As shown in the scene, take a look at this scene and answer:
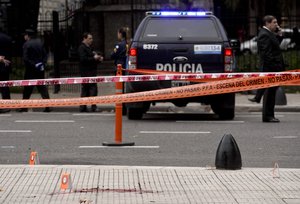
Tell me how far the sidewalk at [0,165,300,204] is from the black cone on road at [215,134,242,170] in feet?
0.36

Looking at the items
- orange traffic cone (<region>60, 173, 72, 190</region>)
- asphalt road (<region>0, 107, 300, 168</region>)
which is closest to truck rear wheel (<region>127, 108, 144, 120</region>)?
asphalt road (<region>0, 107, 300, 168</region>)

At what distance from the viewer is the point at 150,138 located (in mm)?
13656

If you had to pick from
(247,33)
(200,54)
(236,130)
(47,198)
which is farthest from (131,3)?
(47,198)

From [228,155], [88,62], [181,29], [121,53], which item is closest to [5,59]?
[88,62]

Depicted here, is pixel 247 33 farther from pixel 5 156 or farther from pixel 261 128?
pixel 5 156

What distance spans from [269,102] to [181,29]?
2.24 m

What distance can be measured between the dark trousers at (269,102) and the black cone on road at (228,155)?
5.91 metres

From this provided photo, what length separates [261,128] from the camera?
14977mm

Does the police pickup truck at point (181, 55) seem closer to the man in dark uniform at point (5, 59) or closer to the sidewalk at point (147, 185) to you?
the man in dark uniform at point (5, 59)

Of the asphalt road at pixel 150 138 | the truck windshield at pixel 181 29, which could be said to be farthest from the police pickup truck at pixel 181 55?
the asphalt road at pixel 150 138

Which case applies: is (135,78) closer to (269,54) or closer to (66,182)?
(269,54)

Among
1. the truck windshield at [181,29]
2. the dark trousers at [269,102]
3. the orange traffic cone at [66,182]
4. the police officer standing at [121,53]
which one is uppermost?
the truck windshield at [181,29]

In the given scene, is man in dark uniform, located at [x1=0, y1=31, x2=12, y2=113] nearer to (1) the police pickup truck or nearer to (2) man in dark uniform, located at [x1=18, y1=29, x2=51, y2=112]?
(2) man in dark uniform, located at [x1=18, y1=29, x2=51, y2=112]

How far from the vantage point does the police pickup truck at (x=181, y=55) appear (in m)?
16.0
